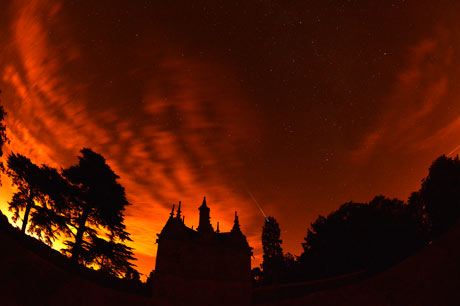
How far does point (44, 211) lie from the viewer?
24422 mm

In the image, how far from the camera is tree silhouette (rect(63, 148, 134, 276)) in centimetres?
2533

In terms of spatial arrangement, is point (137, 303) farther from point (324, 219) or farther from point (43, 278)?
point (324, 219)

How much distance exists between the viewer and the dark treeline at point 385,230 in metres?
35.4

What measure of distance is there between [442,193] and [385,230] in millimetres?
9857

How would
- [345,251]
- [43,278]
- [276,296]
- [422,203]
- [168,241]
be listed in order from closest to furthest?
[43,278], [276,296], [168,241], [345,251], [422,203]

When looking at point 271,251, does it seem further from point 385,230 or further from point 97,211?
point 97,211

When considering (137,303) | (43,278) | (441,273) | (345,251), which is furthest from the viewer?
(345,251)

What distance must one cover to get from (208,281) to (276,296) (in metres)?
7.10

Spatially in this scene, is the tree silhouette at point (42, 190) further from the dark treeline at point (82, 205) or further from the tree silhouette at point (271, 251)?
the tree silhouette at point (271, 251)

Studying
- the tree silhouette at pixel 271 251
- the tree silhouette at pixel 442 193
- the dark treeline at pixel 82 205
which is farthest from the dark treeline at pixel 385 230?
the dark treeline at pixel 82 205

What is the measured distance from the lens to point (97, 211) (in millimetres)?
27234

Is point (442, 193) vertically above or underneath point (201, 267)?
above

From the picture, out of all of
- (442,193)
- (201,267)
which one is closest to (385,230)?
(442,193)

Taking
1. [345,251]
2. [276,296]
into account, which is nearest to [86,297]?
[276,296]
